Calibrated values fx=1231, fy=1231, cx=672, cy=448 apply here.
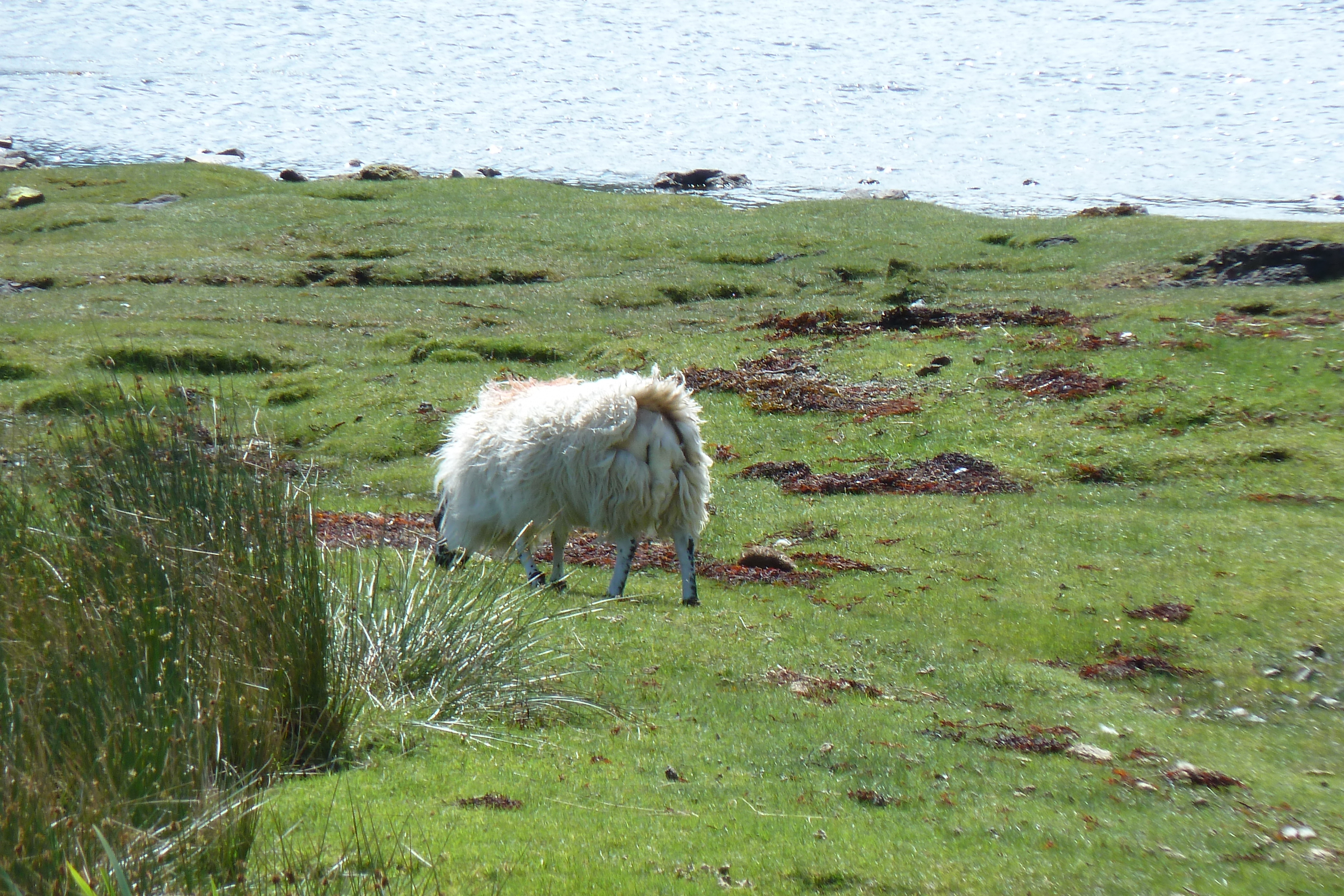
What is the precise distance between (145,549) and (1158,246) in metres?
33.9

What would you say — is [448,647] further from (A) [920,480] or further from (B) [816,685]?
(A) [920,480]

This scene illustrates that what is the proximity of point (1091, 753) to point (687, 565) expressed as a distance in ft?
16.5

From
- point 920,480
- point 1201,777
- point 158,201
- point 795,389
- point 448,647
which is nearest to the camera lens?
point 1201,777

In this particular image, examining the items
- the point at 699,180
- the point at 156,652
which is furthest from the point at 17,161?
the point at 156,652

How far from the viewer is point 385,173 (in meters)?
56.7

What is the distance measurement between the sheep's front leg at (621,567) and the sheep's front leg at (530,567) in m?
0.71

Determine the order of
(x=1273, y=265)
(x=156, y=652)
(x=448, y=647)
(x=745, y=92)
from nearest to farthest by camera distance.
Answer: (x=156, y=652) → (x=448, y=647) → (x=1273, y=265) → (x=745, y=92)

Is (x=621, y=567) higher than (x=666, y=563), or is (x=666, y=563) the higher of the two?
(x=621, y=567)

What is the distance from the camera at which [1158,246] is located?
116 ft

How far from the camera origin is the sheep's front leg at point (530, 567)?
1207cm

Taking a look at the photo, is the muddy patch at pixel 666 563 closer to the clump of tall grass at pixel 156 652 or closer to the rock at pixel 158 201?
the clump of tall grass at pixel 156 652

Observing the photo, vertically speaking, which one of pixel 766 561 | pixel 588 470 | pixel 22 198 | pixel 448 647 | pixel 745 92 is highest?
pixel 745 92

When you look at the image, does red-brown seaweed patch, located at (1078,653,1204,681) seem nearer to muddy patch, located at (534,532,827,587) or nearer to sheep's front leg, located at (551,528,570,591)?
muddy patch, located at (534,532,827,587)

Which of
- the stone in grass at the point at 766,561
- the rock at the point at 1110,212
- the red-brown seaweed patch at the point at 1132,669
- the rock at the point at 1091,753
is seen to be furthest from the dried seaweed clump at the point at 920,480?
the rock at the point at 1110,212
